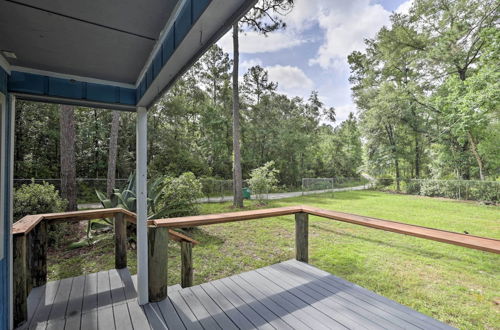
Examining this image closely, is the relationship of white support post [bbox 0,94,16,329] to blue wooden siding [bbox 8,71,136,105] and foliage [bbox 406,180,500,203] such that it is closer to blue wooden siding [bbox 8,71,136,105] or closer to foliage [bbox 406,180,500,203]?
blue wooden siding [bbox 8,71,136,105]

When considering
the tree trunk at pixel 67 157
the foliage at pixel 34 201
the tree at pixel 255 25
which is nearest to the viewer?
the foliage at pixel 34 201

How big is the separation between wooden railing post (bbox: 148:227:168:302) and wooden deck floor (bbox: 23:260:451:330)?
94 millimetres

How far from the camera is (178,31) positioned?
3.27ft

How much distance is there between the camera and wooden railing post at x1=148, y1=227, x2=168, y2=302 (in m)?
2.07

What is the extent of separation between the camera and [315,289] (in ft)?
7.50

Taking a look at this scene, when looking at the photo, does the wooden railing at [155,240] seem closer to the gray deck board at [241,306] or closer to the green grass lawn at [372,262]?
the gray deck board at [241,306]

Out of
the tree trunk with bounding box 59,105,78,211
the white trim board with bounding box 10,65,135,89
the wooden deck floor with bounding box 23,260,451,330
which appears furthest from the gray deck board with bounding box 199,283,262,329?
the tree trunk with bounding box 59,105,78,211

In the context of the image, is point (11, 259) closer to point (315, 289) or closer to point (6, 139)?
point (6, 139)

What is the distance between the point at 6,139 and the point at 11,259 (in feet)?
2.85

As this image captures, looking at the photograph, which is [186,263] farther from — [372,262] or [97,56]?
[372,262]

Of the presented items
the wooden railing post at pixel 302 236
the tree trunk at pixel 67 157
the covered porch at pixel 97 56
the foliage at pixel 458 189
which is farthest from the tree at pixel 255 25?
the foliage at pixel 458 189

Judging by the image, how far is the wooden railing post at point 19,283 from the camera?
1.72 m

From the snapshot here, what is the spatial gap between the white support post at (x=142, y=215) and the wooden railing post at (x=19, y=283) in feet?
2.60

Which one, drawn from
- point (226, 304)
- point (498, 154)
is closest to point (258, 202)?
point (226, 304)
